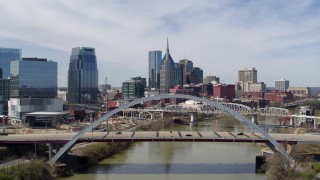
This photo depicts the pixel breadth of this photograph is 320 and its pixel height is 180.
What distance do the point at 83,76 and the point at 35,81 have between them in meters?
34.1

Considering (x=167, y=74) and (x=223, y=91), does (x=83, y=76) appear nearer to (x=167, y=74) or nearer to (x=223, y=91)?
(x=223, y=91)

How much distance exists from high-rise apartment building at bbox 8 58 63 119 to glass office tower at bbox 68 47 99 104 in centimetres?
2900

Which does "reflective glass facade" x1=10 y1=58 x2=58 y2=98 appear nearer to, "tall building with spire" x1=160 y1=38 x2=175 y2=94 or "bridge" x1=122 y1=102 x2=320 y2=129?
"bridge" x1=122 y1=102 x2=320 y2=129

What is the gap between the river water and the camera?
31.0 metres

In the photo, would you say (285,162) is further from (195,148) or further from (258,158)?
(195,148)

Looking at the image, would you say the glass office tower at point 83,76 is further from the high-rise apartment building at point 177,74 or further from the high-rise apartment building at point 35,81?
the high-rise apartment building at point 177,74

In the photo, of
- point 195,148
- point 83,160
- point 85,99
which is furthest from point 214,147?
point 85,99

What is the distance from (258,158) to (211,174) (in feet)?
14.5

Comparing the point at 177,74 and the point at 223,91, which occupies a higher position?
the point at 177,74

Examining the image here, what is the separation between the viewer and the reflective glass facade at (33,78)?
3278 inches

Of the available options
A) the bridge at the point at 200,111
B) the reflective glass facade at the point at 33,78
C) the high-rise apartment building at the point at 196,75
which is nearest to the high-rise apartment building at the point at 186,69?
the high-rise apartment building at the point at 196,75

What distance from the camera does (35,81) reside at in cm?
8469

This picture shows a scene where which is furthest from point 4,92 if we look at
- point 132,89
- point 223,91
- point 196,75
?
point 196,75

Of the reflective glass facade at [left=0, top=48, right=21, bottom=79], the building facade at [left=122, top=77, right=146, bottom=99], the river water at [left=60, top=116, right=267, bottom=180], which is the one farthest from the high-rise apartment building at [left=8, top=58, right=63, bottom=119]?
the building facade at [left=122, top=77, right=146, bottom=99]
